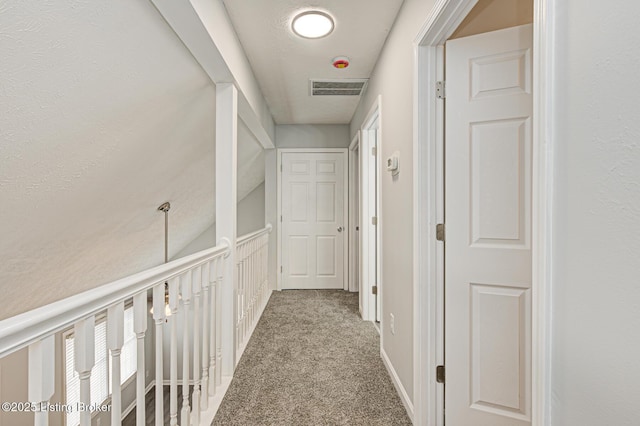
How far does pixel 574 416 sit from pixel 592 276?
1.04ft

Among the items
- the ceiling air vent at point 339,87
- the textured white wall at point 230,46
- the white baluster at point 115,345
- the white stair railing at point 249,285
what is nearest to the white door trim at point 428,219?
the textured white wall at point 230,46

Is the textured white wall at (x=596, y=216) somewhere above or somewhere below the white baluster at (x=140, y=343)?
above

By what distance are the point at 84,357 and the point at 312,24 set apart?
211 cm

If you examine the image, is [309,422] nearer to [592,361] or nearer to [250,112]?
[592,361]

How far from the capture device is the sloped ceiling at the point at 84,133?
1099mm

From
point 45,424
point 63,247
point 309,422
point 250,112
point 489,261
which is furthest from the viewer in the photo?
point 250,112

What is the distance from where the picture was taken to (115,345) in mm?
980

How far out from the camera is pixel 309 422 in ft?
5.73

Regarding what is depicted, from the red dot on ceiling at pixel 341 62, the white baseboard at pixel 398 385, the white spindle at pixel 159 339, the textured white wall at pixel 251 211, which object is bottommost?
the white baseboard at pixel 398 385

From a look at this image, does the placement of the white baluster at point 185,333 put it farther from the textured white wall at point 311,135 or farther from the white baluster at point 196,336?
the textured white wall at point 311,135

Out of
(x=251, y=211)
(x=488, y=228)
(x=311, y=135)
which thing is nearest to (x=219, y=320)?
(x=488, y=228)

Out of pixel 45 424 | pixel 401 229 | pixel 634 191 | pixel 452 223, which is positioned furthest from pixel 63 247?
pixel 634 191

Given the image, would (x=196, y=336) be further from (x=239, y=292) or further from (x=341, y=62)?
(x=341, y=62)

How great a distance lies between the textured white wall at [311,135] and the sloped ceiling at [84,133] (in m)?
1.89
